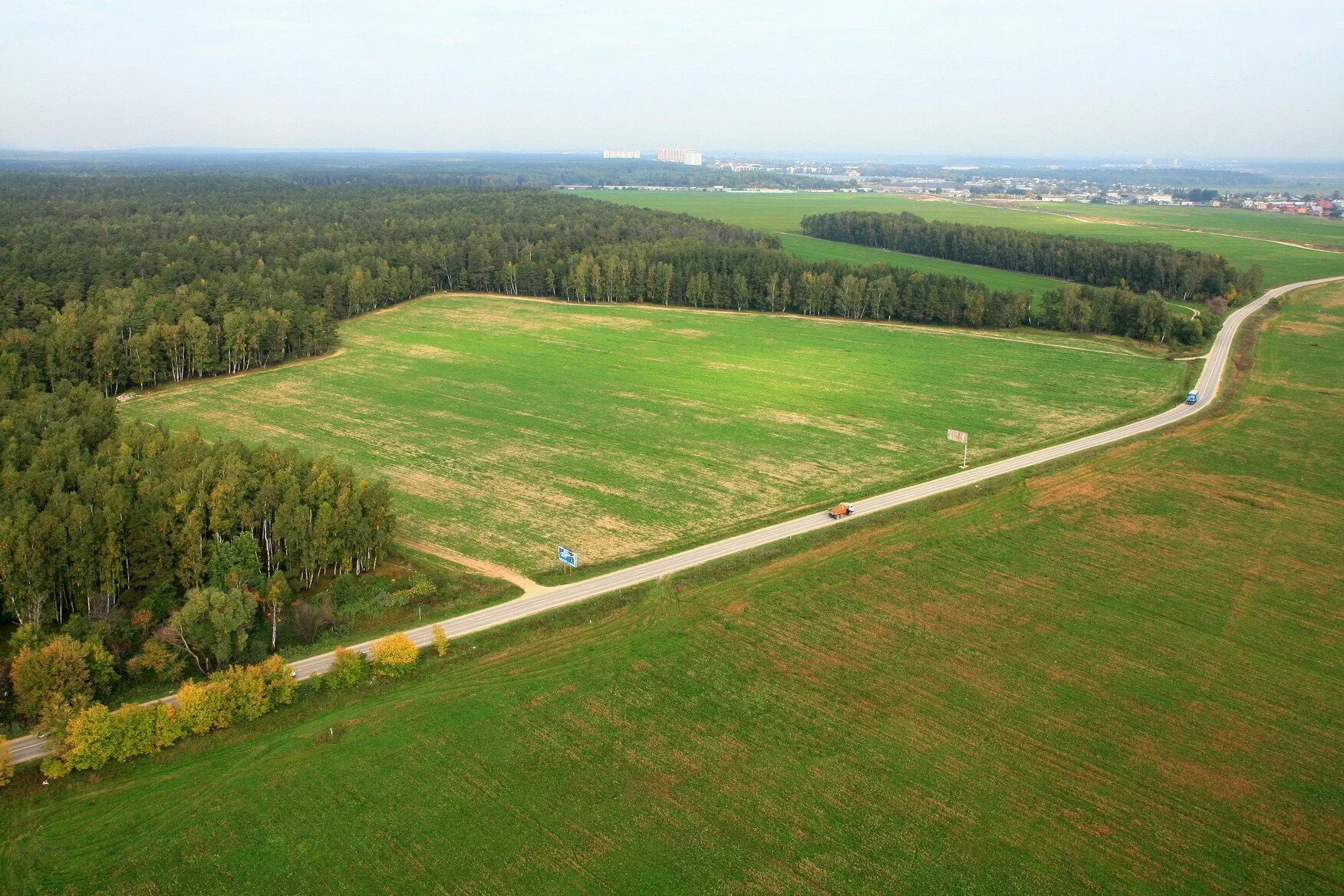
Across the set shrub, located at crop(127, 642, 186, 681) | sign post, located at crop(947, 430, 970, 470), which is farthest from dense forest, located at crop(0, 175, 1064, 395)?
sign post, located at crop(947, 430, 970, 470)

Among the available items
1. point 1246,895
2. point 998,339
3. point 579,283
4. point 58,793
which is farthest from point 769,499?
point 579,283

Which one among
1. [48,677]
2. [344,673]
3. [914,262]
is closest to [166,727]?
[48,677]

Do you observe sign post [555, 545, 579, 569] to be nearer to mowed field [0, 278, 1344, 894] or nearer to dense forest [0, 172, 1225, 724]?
mowed field [0, 278, 1344, 894]

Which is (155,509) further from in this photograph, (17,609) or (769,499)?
(769,499)

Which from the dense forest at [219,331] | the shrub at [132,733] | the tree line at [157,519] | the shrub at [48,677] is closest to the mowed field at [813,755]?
the shrub at [132,733]

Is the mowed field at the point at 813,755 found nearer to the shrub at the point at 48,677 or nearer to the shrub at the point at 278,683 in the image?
the shrub at the point at 278,683

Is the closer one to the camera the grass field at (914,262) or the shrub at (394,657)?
the shrub at (394,657)
